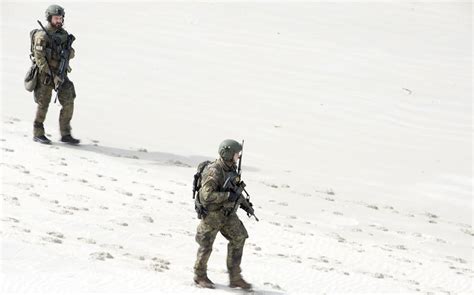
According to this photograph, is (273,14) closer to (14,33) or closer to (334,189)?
(14,33)

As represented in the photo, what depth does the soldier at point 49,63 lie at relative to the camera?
1176 cm

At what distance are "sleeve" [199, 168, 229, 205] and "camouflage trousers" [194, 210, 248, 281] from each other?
16cm

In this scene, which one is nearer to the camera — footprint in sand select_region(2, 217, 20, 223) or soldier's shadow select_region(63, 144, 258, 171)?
footprint in sand select_region(2, 217, 20, 223)

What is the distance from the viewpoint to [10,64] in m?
17.8

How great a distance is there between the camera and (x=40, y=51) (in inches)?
464

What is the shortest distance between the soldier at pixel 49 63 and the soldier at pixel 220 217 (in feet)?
16.0

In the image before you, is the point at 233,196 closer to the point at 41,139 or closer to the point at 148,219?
the point at 148,219

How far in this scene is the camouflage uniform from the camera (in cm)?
1180

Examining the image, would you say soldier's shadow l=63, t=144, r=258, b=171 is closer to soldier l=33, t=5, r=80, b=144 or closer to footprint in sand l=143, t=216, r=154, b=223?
soldier l=33, t=5, r=80, b=144

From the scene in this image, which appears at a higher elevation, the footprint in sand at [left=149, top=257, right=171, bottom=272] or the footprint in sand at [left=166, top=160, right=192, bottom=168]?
the footprint in sand at [left=166, top=160, right=192, bottom=168]

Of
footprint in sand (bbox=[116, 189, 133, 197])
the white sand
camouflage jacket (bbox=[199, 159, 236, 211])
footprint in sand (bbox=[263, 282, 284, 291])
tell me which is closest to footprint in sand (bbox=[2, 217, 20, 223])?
the white sand

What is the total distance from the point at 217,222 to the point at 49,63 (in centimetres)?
510

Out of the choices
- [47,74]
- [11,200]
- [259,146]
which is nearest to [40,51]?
[47,74]

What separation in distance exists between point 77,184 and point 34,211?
1.44m
